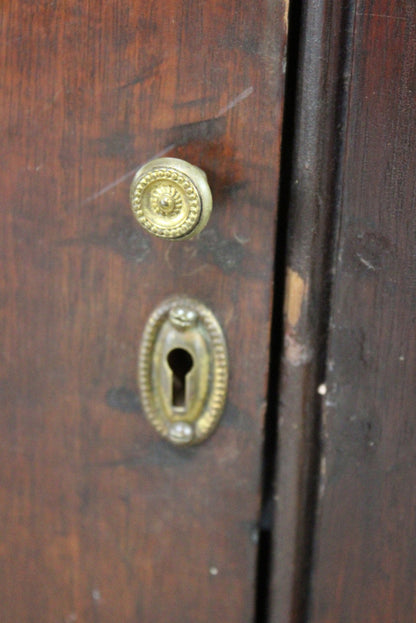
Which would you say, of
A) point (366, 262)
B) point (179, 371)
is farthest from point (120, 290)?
point (366, 262)

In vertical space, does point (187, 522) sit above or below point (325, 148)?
below

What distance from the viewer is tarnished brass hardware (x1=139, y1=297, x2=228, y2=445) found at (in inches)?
19.5

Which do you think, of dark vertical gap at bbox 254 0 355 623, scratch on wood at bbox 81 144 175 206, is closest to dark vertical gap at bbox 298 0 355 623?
dark vertical gap at bbox 254 0 355 623

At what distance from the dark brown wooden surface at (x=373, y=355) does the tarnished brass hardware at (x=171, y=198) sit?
95 millimetres

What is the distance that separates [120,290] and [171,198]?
98 millimetres

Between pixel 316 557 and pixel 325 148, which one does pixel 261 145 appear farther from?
pixel 316 557

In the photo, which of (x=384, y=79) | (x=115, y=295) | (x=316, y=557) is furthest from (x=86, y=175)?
(x=316, y=557)

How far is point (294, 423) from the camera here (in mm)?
500

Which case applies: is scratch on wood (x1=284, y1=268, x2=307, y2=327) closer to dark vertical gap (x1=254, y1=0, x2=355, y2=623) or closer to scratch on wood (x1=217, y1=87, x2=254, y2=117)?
dark vertical gap (x1=254, y1=0, x2=355, y2=623)

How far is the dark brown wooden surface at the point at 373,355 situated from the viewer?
430 millimetres

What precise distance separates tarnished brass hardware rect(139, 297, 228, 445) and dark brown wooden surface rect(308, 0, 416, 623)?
0.26 feet

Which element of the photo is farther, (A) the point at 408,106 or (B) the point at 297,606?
(B) the point at 297,606

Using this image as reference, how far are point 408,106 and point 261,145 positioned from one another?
94mm

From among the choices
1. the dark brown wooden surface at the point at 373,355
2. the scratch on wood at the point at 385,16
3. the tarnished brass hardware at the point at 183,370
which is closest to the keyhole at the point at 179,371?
the tarnished brass hardware at the point at 183,370
